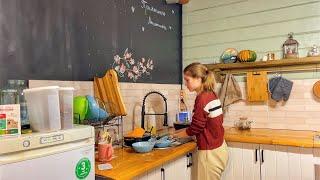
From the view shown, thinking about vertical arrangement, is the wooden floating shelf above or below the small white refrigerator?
above

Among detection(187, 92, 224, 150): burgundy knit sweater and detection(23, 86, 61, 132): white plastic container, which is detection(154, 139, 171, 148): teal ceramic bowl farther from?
detection(23, 86, 61, 132): white plastic container

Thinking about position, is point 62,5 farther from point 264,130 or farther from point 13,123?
point 264,130

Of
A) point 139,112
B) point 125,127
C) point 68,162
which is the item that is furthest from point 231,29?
point 68,162

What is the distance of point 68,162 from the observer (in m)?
1.15

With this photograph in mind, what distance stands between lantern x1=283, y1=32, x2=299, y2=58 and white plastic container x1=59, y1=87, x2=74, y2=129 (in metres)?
2.16

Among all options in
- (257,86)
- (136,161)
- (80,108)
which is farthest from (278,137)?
(80,108)

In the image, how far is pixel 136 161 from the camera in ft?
5.43

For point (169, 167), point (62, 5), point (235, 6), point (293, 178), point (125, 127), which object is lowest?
point (293, 178)

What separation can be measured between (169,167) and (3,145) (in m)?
1.19

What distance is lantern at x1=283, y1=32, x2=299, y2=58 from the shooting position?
8.53 feet

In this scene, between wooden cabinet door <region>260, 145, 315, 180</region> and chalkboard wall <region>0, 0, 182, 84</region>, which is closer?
chalkboard wall <region>0, 0, 182, 84</region>

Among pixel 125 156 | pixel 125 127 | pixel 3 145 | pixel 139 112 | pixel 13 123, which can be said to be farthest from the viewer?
pixel 139 112

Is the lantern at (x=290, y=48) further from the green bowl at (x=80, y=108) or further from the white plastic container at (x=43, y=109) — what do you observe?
the white plastic container at (x=43, y=109)

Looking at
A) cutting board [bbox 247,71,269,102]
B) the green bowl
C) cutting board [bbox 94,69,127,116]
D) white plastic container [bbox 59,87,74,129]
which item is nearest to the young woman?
cutting board [bbox 94,69,127,116]
